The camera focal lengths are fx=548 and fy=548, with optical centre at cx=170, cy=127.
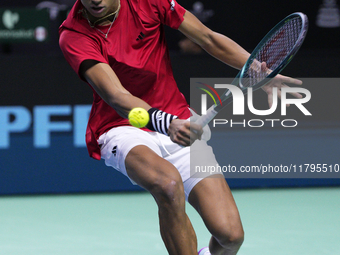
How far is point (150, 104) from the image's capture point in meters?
3.02

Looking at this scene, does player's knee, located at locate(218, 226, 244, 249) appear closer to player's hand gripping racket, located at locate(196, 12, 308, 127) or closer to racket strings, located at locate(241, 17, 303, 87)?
player's hand gripping racket, located at locate(196, 12, 308, 127)

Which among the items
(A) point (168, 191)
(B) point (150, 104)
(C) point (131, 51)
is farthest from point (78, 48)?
(A) point (168, 191)

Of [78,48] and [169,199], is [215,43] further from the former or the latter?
[169,199]

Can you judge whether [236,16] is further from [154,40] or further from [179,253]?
[179,253]

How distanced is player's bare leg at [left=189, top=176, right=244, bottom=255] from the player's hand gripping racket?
1.47 feet

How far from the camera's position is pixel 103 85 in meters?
2.76

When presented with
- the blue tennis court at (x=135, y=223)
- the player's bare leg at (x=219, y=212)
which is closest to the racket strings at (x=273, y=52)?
the player's bare leg at (x=219, y=212)

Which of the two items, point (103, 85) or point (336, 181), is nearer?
point (103, 85)

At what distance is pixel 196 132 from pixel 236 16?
5.93 metres

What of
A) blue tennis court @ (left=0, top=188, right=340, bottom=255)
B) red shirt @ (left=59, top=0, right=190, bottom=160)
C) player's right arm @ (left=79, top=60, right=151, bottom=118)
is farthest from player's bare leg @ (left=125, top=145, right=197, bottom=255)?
blue tennis court @ (left=0, top=188, right=340, bottom=255)

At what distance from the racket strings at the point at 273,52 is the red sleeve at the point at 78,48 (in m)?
0.79

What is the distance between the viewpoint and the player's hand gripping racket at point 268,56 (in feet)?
8.97

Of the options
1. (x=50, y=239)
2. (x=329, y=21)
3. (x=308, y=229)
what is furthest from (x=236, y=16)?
(x=50, y=239)

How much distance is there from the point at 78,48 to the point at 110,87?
1.01ft
